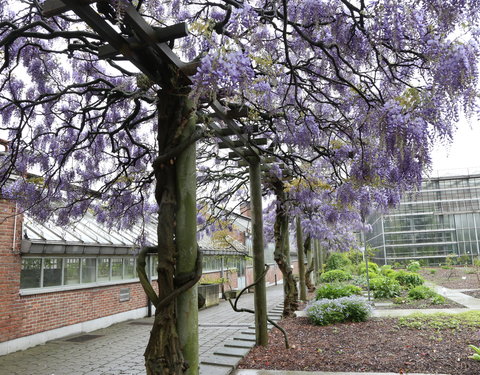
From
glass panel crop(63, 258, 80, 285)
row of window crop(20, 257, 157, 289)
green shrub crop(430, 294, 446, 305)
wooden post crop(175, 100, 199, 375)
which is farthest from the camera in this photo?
green shrub crop(430, 294, 446, 305)

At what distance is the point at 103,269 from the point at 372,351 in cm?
803

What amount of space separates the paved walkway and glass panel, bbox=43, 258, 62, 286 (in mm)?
1368

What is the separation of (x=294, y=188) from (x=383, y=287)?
644cm

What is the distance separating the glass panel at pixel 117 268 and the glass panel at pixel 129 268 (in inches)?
7.8

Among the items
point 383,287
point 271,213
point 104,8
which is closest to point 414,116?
point 104,8

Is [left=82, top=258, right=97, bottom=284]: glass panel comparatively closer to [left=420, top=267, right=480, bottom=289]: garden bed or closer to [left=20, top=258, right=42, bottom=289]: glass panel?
[left=20, top=258, right=42, bottom=289]: glass panel

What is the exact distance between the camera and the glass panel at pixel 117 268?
11.3 m

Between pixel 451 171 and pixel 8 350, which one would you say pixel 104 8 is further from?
pixel 451 171

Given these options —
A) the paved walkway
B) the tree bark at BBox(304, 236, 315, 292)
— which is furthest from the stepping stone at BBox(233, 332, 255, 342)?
the tree bark at BBox(304, 236, 315, 292)

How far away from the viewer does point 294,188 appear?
932 centimetres

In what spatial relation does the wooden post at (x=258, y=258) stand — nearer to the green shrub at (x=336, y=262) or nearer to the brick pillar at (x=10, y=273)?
the brick pillar at (x=10, y=273)

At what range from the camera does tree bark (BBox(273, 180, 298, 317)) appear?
9.12m

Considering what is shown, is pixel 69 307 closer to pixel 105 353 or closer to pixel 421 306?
pixel 105 353

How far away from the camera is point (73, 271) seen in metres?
9.53
